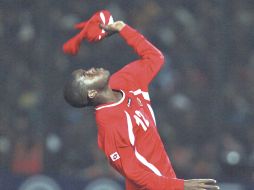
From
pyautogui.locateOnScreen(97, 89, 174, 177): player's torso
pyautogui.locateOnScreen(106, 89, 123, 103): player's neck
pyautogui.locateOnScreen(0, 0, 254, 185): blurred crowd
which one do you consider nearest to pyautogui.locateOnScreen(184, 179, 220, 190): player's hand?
pyautogui.locateOnScreen(97, 89, 174, 177): player's torso

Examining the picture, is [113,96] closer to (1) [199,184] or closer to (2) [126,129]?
(2) [126,129]

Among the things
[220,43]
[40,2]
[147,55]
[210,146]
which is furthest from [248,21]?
[147,55]

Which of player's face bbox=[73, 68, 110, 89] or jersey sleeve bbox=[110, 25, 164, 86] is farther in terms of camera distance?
jersey sleeve bbox=[110, 25, 164, 86]

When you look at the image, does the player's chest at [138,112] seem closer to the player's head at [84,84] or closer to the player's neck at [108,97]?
the player's neck at [108,97]

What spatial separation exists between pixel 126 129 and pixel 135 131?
11cm

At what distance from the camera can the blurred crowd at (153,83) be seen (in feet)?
29.5

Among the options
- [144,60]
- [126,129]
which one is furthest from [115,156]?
[144,60]

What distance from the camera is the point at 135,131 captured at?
615 centimetres

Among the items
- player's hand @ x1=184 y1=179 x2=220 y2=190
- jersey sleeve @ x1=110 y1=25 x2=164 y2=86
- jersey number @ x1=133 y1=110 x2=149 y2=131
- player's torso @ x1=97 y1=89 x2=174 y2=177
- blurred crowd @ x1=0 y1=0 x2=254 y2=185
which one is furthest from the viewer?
blurred crowd @ x1=0 y1=0 x2=254 y2=185

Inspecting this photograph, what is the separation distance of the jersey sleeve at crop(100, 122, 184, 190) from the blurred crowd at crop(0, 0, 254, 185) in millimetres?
2828

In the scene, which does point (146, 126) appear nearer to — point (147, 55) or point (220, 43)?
point (147, 55)

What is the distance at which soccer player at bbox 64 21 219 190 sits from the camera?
601 centimetres

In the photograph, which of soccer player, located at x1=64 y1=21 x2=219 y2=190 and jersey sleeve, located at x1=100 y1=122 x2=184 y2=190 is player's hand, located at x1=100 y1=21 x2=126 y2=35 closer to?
soccer player, located at x1=64 y1=21 x2=219 y2=190

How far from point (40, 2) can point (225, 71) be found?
1827 millimetres
